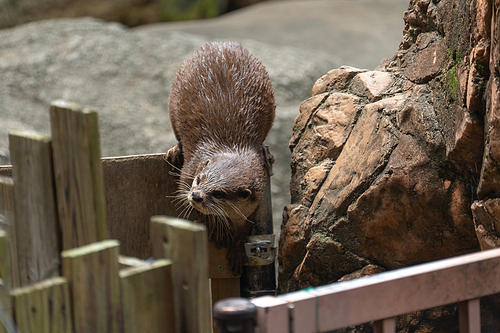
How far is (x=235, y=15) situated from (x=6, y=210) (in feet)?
30.4

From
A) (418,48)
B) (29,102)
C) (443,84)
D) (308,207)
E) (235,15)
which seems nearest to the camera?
(443,84)

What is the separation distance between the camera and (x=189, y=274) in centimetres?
107

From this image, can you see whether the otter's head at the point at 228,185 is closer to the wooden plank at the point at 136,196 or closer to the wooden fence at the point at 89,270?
the wooden plank at the point at 136,196

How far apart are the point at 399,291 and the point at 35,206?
0.91 metres

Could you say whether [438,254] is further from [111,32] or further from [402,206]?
[111,32]

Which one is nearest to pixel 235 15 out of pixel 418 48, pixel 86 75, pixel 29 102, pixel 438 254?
pixel 86 75

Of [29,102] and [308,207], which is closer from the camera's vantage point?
[308,207]

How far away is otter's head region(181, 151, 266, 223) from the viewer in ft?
8.32

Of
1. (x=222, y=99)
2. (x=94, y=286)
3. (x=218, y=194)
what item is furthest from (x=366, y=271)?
(x=94, y=286)

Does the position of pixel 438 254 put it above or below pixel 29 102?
below

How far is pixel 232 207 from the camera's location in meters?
2.64

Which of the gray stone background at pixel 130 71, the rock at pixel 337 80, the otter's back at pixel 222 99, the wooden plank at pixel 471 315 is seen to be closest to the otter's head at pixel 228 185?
the otter's back at pixel 222 99

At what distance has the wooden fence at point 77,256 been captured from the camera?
1.03 meters

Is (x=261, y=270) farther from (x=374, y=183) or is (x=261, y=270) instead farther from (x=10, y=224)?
(x=10, y=224)
